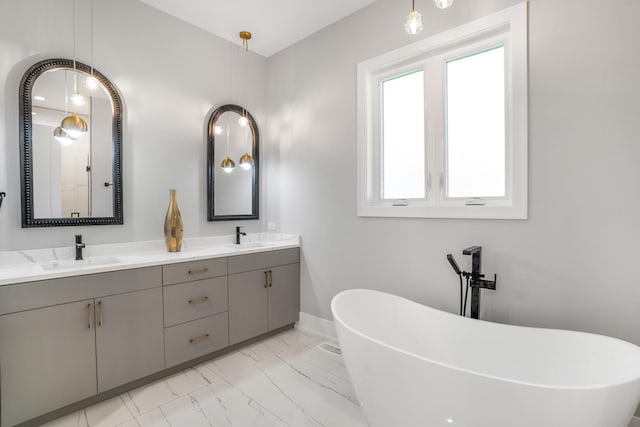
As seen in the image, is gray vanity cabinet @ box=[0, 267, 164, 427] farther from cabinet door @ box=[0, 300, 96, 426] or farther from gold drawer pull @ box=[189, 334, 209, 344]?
gold drawer pull @ box=[189, 334, 209, 344]

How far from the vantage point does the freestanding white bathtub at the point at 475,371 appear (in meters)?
1.09

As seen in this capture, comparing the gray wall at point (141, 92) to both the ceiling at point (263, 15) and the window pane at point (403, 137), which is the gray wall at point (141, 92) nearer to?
the ceiling at point (263, 15)

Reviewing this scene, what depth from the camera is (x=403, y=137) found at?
2.58 m

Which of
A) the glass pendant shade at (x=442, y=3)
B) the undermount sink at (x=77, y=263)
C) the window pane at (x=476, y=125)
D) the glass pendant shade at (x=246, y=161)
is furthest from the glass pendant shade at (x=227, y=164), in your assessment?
the glass pendant shade at (x=442, y=3)

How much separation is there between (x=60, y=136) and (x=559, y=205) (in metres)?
3.21

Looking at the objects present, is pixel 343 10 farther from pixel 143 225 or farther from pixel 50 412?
pixel 50 412

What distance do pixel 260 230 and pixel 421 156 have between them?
6.23ft

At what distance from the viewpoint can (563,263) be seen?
179cm

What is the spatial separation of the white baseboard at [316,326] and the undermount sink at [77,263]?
69.5 inches

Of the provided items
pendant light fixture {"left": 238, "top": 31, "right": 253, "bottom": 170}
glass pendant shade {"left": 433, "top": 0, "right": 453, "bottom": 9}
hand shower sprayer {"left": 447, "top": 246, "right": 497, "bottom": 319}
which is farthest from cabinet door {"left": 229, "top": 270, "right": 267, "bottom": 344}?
glass pendant shade {"left": 433, "top": 0, "right": 453, "bottom": 9}

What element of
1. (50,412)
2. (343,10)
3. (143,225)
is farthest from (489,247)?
(50,412)

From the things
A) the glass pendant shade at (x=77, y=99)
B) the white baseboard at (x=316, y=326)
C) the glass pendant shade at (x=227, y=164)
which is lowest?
the white baseboard at (x=316, y=326)

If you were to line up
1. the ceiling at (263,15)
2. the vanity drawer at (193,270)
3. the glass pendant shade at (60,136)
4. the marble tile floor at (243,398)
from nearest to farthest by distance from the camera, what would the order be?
the marble tile floor at (243,398)
the glass pendant shade at (60,136)
the vanity drawer at (193,270)
the ceiling at (263,15)

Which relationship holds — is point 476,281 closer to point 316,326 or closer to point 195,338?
point 316,326
